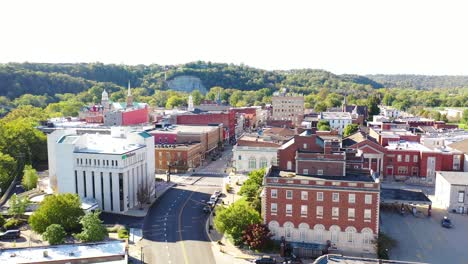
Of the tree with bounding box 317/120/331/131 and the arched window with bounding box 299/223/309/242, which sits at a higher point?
the tree with bounding box 317/120/331/131

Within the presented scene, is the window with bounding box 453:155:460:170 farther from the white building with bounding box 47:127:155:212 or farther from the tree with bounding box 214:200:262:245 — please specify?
the white building with bounding box 47:127:155:212

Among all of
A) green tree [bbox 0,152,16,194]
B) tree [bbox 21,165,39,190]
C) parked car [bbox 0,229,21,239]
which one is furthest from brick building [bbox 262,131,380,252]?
green tree [bbox 0,152,16,194]

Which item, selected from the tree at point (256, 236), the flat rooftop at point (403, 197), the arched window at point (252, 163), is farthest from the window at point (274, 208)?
the arched window at point (252, 163)

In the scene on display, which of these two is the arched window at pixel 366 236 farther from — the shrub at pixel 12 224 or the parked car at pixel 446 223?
the shrub at pixel 12 224

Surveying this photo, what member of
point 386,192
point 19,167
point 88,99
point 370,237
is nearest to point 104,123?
point 19,167

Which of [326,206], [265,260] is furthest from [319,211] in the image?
[265,260]

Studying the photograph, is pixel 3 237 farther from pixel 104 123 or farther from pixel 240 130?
pixel 240 130

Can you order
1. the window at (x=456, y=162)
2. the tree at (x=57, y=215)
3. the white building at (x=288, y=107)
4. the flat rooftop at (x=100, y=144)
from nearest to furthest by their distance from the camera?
the tree at (x=57, y=215) < the flat rooftop at (x=100, y=144) < the window at (x=456, y=162) < the white building at (x=288, y=107)
